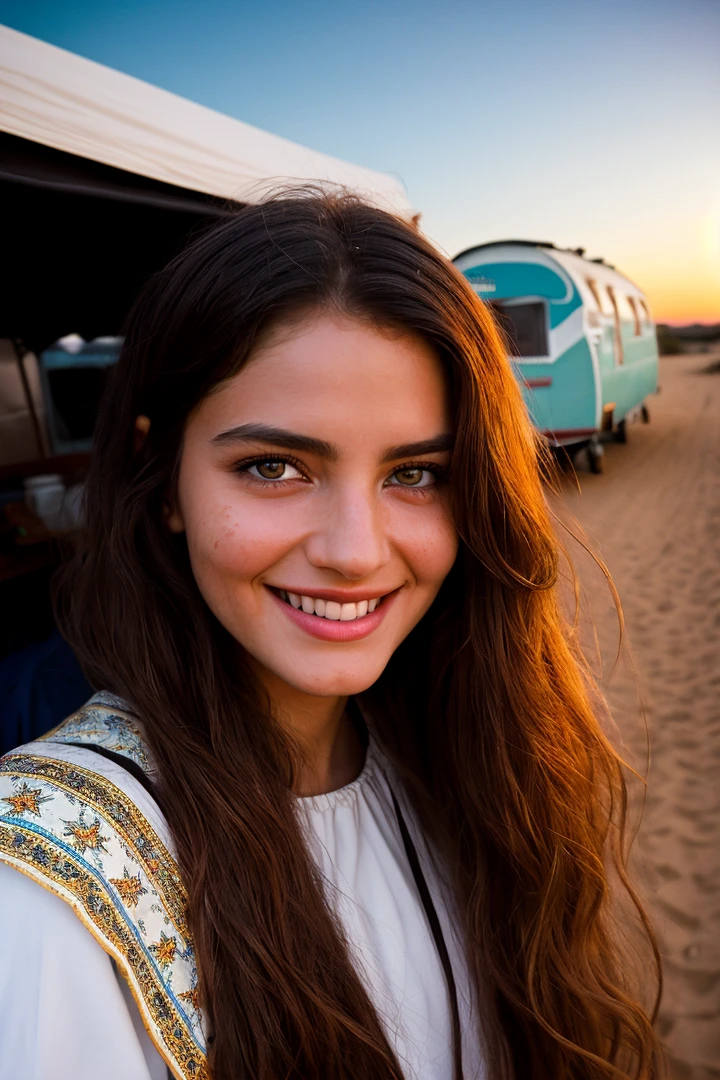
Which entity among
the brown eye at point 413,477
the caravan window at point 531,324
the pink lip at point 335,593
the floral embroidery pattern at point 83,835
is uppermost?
the caravan window at point 531,324

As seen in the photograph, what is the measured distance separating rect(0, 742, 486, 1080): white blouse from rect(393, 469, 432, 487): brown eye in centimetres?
57

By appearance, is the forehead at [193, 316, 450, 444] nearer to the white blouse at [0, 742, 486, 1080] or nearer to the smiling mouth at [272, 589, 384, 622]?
the smiling mouth at [272, 589, 384, 622]

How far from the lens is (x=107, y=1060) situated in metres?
0.77

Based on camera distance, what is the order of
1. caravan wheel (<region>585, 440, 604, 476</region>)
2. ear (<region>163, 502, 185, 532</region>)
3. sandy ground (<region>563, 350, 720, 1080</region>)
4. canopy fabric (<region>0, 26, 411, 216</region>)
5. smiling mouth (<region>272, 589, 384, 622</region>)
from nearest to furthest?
smiling mouth (<region>272, 589, 384, 622</region>) < ear (<region>163, 502, 185, 532</region>) < canopy fabric (<region>0, 26, 411, 216</region>) < sandy ground (<region>563, 350, 720, 1080</region>) < caravan wheel (<region>585, 440, 604, 476</region>)

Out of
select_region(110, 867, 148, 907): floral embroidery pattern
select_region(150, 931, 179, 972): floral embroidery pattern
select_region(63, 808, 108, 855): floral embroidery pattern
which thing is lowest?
select_region(150, 931, 179, 972): floral embroidery pattern

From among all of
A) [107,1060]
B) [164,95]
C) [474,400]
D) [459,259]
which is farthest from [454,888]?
[459,259]

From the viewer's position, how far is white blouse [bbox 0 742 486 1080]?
2.40ft

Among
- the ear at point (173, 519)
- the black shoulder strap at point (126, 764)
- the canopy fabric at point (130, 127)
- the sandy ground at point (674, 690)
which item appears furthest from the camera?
the sandy ground at point (674, 690)

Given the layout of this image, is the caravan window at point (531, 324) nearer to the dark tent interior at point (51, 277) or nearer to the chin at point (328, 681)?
the dark tent interior at point (51, 277)

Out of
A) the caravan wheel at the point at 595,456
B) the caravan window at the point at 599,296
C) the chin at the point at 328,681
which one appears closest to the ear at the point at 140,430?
the chin at the point at 328,681

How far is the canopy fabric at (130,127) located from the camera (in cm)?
191

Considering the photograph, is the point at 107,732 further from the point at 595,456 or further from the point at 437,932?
the point at 595,456

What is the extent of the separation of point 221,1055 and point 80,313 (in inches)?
175

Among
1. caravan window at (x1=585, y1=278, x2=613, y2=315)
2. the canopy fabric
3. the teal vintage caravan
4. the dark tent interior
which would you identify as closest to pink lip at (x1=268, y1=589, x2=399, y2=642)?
the dark tent interior
